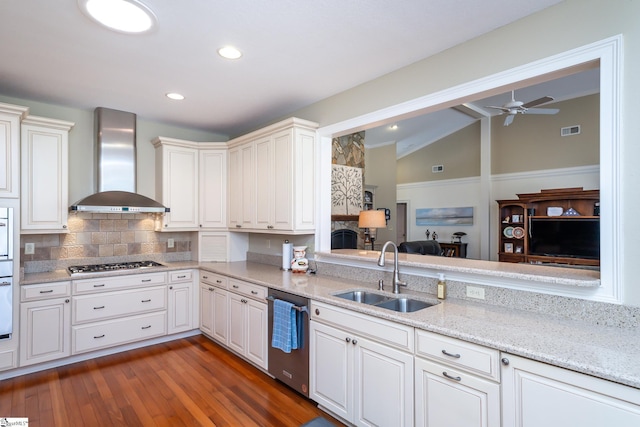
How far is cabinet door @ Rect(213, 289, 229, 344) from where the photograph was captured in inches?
141

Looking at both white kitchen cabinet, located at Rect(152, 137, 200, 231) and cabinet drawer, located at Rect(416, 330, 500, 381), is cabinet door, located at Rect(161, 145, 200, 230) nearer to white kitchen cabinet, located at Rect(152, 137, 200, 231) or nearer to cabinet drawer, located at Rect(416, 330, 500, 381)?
white kitchen cabinet, located at Rect(152, 137, 200, 231)

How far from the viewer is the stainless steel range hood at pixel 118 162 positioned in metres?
3.76

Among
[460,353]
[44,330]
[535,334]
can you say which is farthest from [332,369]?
[44,330]

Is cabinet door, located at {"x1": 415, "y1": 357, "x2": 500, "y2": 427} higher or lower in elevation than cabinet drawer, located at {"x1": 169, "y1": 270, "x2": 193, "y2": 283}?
lower

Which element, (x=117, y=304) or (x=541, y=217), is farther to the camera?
(x=541, y=217)

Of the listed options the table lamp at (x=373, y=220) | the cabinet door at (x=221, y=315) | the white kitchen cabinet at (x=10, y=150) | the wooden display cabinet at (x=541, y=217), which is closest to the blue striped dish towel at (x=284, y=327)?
the cabinet door at (x=221, y=315)

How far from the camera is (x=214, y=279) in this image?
12.6 feet

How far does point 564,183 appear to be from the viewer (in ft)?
21.3

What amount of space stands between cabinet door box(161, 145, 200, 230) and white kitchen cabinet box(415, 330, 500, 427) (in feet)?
10.9

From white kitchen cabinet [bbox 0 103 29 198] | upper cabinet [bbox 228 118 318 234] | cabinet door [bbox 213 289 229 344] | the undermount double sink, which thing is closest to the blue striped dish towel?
the undermount double sink

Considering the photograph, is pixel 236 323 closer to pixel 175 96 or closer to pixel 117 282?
pixel 117 282

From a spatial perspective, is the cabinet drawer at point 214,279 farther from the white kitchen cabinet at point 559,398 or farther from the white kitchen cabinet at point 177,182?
the white kitchen cabinet at point 559,398

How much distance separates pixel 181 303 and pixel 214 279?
554mm

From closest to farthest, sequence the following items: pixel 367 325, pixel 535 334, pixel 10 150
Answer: pixel 535 334 < pixel 367 325 < pixel 10 150
